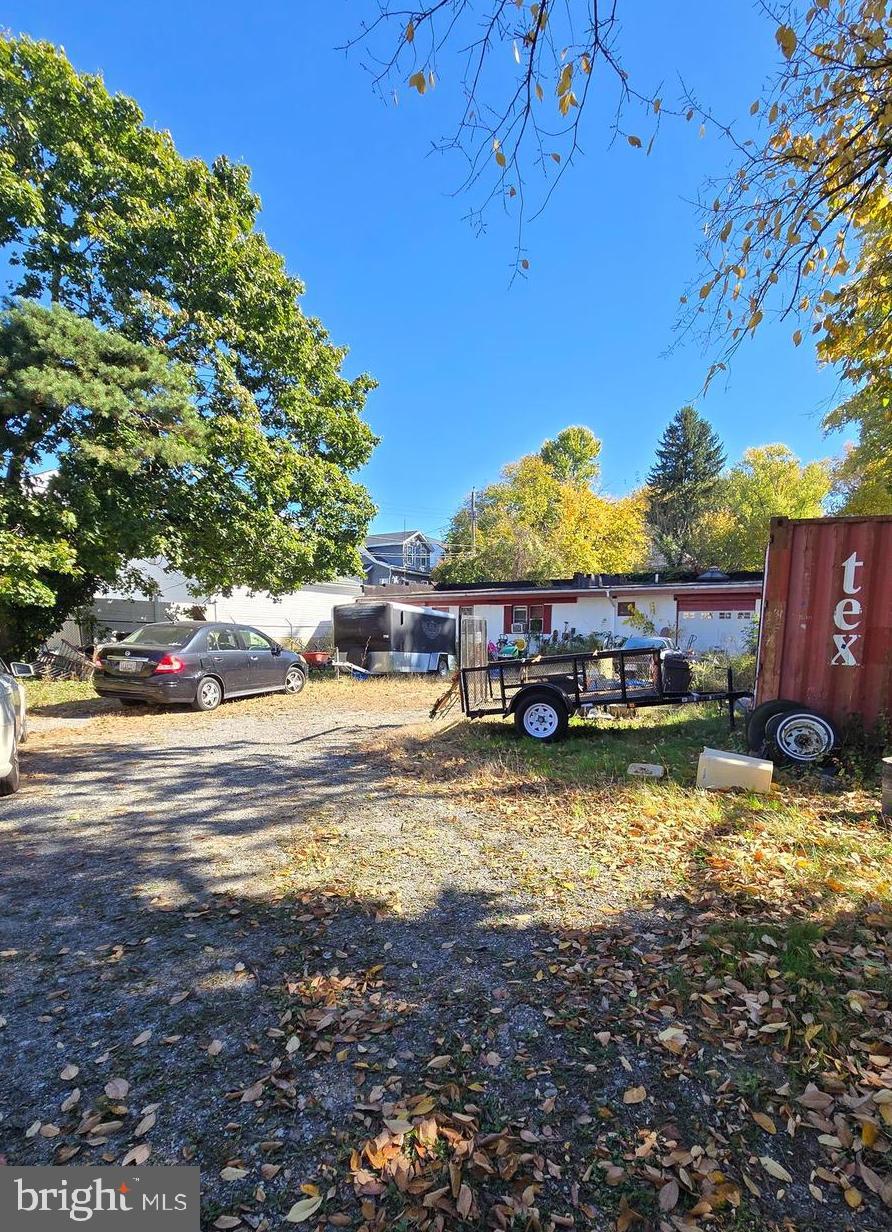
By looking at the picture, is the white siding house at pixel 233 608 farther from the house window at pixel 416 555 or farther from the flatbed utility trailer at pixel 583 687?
the house window at pixel 416 555

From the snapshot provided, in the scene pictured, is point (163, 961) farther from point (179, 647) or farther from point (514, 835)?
point (179, 647)

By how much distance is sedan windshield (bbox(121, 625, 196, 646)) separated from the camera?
10156 millimetres

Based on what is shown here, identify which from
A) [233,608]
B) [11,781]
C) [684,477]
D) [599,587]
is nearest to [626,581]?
[599,587]

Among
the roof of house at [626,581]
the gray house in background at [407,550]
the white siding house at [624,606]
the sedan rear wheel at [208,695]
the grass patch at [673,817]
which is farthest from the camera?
the gray house in background at [407,550]

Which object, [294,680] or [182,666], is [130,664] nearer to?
[182,666]

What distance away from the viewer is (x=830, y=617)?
6410 millimetres

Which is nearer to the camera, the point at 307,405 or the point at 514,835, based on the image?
the point at 514,835

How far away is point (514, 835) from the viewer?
14.9 feet

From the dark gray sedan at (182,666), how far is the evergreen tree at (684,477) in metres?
41.8

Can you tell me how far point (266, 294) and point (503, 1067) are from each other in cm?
1549

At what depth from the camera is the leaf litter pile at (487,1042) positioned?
5.70 ft

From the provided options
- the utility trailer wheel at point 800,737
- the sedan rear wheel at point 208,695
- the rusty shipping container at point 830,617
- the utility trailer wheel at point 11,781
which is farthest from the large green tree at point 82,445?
the utility trailer wheel at point 800,737

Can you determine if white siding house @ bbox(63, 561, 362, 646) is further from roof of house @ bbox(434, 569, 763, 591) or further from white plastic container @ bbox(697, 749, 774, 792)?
white plastic container @ bbox(697, 749, 774, 792)

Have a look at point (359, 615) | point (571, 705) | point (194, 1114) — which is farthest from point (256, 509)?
point (194, 1114)
